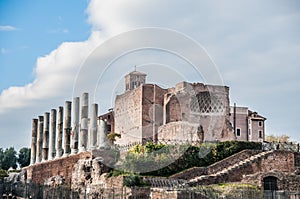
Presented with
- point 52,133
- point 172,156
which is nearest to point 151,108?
point 52,133

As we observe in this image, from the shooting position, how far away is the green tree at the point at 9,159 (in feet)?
242

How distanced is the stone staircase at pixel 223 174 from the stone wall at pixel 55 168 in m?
8.92

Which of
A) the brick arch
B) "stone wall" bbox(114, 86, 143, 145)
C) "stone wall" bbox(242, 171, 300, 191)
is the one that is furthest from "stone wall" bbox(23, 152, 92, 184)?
the brick arch

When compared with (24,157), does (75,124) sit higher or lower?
higher

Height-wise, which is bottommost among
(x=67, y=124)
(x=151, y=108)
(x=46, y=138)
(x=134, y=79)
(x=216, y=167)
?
(x=216, y=167)

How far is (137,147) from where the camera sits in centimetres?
3544

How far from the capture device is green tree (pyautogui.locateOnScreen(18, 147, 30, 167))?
243ft

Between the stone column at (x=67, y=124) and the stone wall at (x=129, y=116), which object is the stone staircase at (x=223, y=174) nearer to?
the stone column at (x=67, y=124)

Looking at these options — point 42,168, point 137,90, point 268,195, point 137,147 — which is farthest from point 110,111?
point 268,195

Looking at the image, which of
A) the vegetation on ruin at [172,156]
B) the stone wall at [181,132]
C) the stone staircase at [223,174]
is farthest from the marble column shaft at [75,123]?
the stone staircase at [223,174]

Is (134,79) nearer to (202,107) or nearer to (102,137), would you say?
(202,107)

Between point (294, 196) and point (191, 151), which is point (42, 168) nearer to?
point (191, 151)

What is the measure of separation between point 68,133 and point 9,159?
31.7m

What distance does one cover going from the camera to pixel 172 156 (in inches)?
1342
